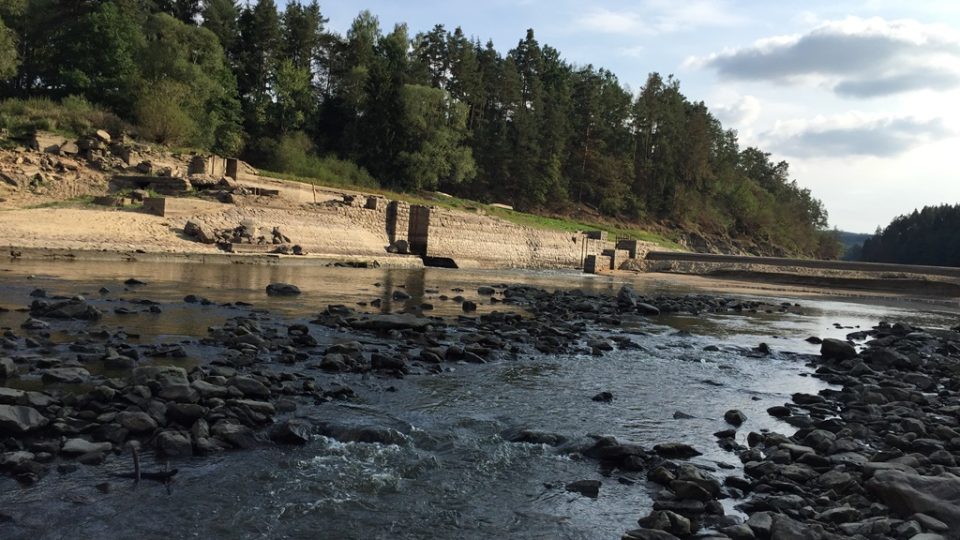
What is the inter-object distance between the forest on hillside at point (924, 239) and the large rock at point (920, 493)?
120670mm

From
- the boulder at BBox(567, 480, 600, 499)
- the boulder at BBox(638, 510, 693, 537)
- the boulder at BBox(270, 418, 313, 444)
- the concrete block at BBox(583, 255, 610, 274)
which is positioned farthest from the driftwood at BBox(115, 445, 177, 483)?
the concrete block at BBox(583, 255, 610, 274)

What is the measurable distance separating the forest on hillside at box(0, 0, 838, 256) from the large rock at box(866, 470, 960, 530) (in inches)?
1673

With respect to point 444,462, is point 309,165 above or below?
above

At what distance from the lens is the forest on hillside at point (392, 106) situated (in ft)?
167

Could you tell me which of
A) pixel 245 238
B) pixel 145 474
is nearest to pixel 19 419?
pixel 145 474

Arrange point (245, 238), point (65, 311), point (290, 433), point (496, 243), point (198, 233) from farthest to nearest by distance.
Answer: point (496, 243) < point (245, 238) < point (198, 233) < point (65, 311) < point (290, 433)

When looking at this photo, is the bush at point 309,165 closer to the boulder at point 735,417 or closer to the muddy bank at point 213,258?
the muddy bank at point 213,258

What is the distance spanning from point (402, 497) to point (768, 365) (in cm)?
902

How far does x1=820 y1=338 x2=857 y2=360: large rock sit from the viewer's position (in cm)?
1264

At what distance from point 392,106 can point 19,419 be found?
2431 inches

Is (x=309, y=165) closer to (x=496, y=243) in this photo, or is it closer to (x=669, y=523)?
(x=496, y=243)

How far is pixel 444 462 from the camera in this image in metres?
5.83

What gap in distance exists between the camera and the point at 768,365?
12.0 metres

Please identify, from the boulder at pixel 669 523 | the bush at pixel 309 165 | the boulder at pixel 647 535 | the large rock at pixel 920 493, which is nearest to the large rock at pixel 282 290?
the boulder at pixel 669 523
